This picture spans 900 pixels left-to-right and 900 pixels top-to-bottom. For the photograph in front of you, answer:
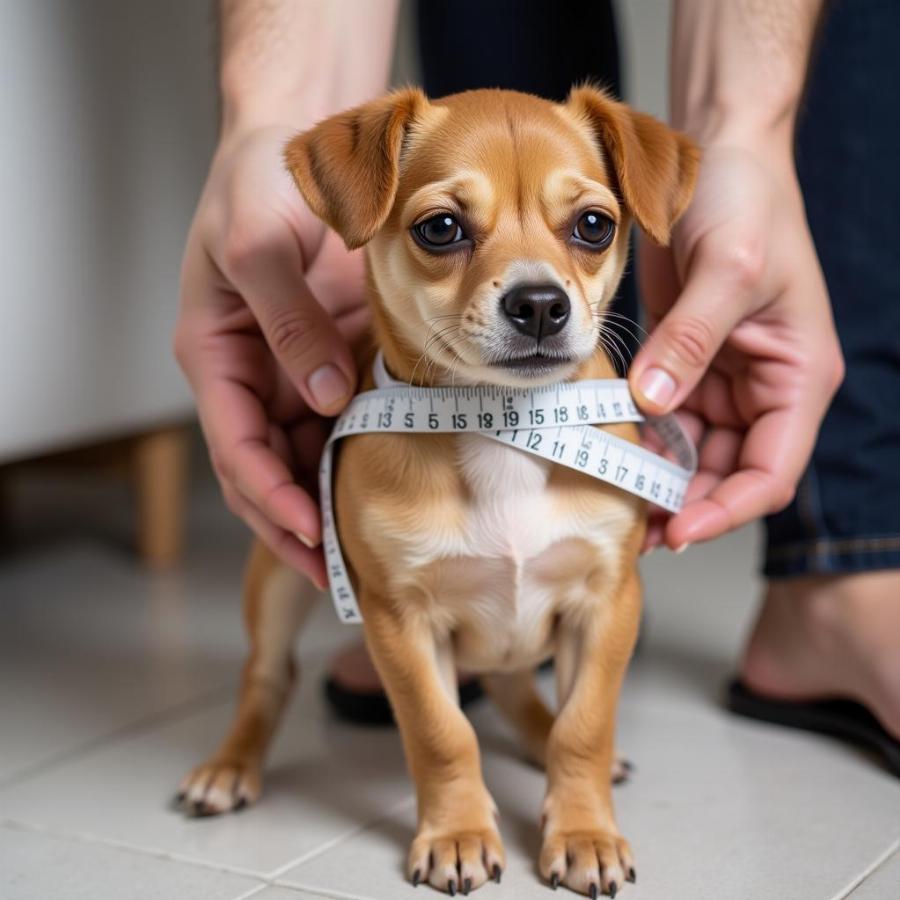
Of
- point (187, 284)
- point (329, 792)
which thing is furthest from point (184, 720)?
point (187, 284)

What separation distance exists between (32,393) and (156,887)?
3.95 feet

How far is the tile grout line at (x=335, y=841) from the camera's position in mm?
1514

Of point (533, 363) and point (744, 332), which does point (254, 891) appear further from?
point (744, 332)

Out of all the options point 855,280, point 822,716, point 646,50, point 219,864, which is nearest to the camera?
point 219,864

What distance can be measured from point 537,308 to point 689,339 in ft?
1.01

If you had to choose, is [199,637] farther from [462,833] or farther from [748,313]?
[748,313]

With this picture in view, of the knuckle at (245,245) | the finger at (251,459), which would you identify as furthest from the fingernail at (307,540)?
the knuckle at (245,245)

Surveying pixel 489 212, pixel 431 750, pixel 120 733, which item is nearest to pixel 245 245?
pixel 489 212

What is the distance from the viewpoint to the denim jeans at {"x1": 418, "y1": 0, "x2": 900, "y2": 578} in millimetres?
1935

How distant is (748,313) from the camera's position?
65.5 inches

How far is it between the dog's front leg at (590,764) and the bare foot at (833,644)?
19.2 inches

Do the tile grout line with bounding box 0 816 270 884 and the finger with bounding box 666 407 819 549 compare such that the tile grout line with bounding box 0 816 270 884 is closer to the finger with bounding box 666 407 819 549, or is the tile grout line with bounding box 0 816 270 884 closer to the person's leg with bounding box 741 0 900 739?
the finger with bounding box 666 407 819 549

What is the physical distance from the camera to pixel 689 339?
156cm

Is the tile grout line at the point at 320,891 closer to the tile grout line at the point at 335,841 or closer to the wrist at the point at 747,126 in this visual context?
the tile grout line at the point at 335,841
